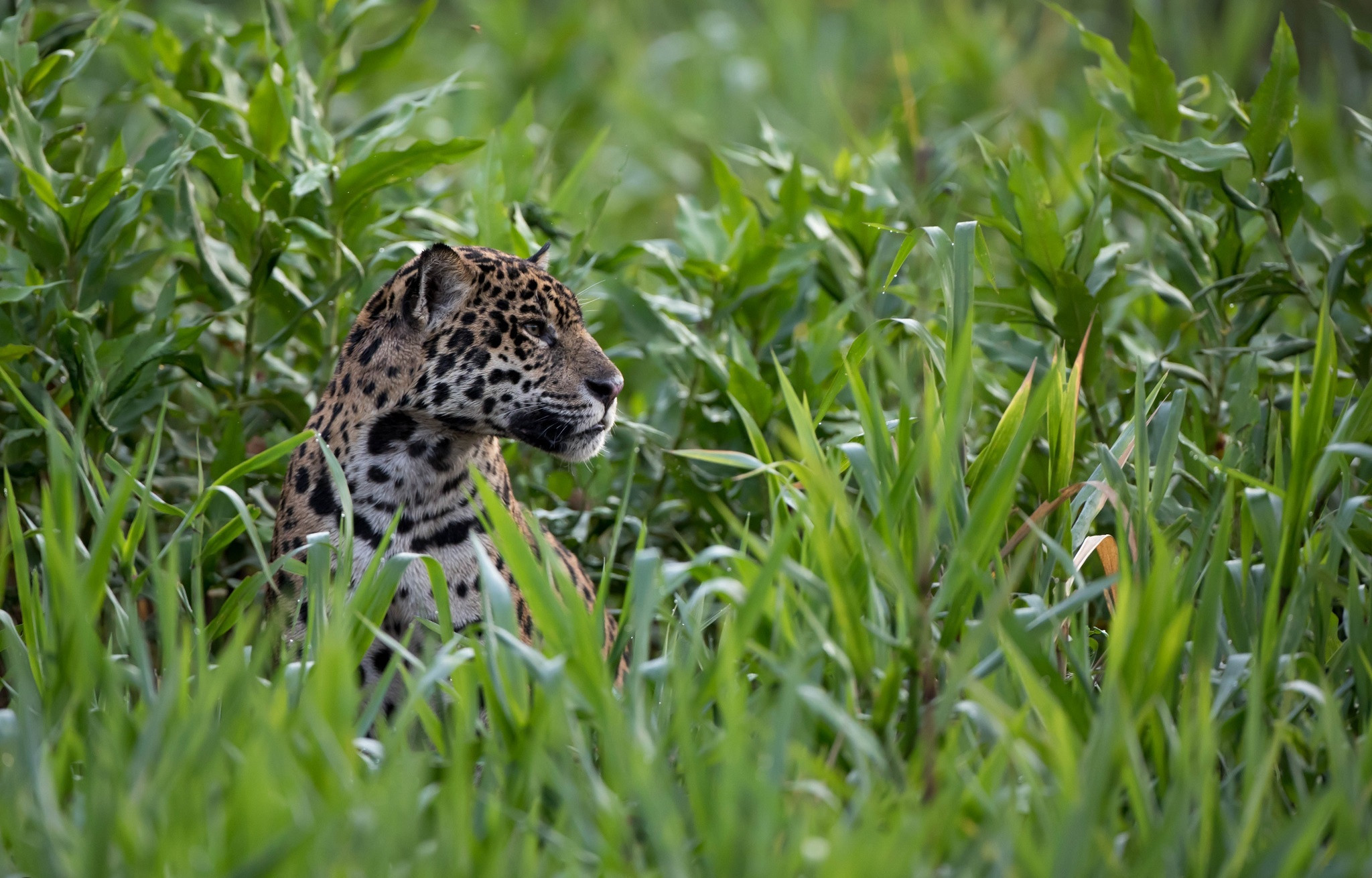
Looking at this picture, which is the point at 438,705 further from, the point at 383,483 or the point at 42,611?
the point at 42,611

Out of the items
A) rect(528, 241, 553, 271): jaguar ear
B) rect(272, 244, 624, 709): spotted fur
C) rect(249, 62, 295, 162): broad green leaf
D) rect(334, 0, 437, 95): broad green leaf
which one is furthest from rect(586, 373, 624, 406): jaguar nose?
rect(334, 0, 437, 95): broad green leaf

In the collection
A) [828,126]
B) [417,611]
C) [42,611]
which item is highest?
[42,611]

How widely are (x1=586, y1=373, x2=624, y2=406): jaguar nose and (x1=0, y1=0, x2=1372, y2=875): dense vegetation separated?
1.21ft

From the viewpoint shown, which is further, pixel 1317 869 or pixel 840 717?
pixel 840 717

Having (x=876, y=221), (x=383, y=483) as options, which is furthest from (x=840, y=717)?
(x=876, y=221)

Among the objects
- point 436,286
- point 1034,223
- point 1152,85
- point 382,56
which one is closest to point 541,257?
point 436,286

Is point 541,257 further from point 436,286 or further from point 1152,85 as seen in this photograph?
point 1152,85

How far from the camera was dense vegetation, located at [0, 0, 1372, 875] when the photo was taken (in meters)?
2.28

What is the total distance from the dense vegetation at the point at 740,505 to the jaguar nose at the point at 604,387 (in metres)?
0.37

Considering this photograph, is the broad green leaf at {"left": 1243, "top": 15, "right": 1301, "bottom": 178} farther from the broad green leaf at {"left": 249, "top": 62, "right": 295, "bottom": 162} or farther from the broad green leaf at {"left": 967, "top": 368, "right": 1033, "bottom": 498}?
the broad green leaf at {"left": 249, "top": 62, "right": 295, "bottom": 162}

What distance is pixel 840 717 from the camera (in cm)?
237

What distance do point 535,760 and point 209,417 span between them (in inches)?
114

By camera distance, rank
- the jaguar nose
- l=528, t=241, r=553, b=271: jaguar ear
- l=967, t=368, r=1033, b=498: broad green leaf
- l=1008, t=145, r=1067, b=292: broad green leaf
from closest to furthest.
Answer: l=967, t=368, r=1033, b=498: broad green leaf
the jaguar nose
l=1008, t=145, r=1067, b=292: broad green leaf
l=528, t=241, r=553, b=271: jaguar ear

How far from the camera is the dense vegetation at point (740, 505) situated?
2277mm
